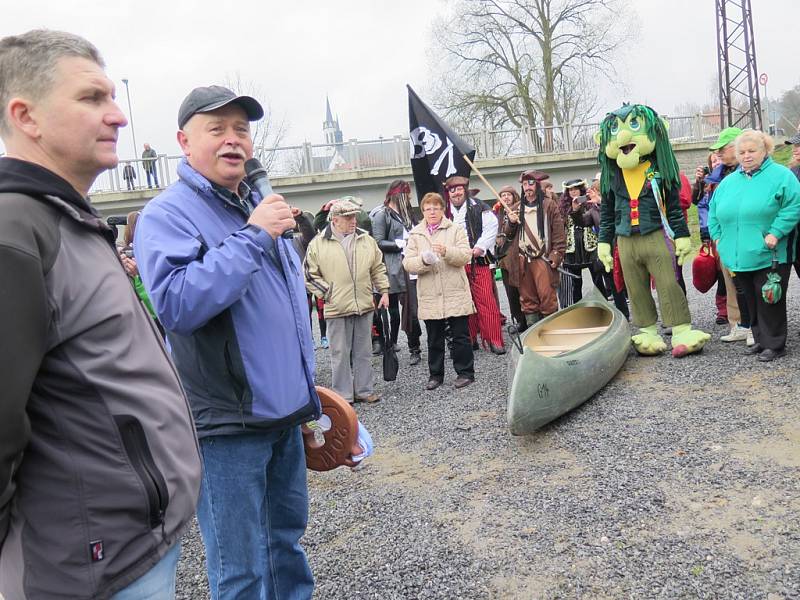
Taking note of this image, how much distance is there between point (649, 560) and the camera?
3037 millimetres

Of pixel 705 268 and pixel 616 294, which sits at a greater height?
pixel 705 268

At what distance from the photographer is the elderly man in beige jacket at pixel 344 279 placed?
615cm

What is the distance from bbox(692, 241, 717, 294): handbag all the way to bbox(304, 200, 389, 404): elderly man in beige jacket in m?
3.37

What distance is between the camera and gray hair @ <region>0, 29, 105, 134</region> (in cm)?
137

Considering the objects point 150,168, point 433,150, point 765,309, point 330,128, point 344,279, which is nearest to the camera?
point 765,309

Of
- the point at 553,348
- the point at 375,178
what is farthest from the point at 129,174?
the point at 553,348

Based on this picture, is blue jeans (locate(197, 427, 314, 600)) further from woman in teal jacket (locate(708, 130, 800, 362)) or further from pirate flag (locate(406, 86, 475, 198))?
pirate flag (locate(406, 86, 475, 198))

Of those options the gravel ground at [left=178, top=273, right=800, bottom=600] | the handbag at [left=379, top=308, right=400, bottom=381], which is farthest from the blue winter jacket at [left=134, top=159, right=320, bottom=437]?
the handbag at [left=379, top=308, right=400, bottom=381]

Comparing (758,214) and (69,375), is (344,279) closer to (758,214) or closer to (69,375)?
(758,214)

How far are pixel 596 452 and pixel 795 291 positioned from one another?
7.32 meters

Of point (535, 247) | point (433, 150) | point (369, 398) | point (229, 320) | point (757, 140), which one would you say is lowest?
point (369, 398)

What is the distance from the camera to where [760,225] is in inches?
225

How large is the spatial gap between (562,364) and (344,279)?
7.19 ft

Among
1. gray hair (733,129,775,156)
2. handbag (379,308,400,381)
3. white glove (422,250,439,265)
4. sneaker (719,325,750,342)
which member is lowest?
sneaker (719,325,750,342)
